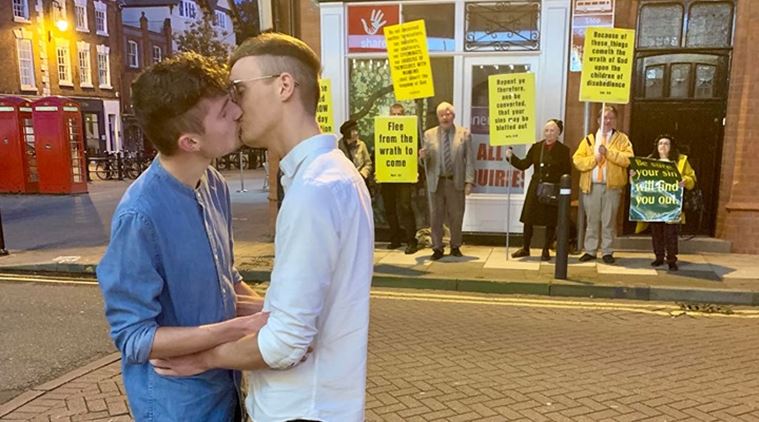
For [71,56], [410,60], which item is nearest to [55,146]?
[410,60]

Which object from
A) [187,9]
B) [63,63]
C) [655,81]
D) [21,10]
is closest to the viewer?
[655,81]

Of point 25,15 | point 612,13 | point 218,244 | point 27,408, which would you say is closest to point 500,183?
point 612,13

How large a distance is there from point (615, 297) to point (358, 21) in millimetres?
5701

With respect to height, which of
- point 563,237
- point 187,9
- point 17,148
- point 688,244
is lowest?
point 688,244

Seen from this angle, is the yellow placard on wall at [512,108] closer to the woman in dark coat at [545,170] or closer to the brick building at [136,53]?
the woman in dark coat at [545,170]

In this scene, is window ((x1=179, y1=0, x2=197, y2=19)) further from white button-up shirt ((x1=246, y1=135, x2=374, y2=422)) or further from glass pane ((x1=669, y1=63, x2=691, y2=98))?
white button-up shirt ((x1=246, y1=135, x2=374, y2=422))

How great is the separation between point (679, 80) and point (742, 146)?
1.29 m

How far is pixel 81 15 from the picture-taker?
36.2 metres

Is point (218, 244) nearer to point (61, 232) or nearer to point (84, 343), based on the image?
point (84, 343)

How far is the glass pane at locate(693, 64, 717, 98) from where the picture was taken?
29.2 ft

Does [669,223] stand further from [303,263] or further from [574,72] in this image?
[303,263]

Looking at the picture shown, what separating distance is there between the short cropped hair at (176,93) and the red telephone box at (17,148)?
17363 mm

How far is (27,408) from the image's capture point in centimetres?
392

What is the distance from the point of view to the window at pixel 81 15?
3569cm
